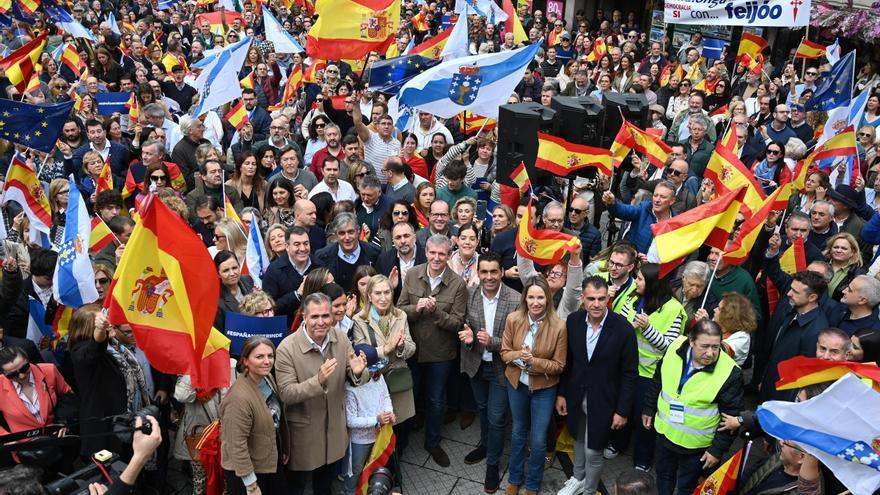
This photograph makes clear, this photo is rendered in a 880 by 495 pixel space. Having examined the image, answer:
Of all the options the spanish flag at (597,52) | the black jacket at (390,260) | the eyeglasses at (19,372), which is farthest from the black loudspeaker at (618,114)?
the spanish flag at (597,52)

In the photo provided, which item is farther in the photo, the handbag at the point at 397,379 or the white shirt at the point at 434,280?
the white shirt at the point at 434,280

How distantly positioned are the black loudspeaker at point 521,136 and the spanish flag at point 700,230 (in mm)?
2178

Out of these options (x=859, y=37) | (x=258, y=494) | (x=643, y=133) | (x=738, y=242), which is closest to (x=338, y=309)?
(x=258, y=494)

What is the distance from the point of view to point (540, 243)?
6.36 meters

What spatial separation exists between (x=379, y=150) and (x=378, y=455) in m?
5.21

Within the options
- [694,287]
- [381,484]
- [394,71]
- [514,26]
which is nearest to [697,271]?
[694,287]

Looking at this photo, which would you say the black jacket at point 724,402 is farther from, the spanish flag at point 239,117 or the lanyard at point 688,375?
the spanish flag at point 239,117

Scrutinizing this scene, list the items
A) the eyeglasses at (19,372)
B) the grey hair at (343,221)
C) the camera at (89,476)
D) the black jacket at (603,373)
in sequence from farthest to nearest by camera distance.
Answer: the grey hair at (343,221) → the black jacket at (603,373) → the eyeglasses at (19,372) → the camera at (89,476)

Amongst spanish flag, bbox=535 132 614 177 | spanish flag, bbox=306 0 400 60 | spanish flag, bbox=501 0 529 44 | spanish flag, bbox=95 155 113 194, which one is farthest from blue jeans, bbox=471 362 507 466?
spanish flag, bbox=501 0 529 44

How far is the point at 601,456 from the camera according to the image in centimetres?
577

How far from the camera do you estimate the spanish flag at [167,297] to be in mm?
4645

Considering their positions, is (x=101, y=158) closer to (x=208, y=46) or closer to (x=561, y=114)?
(x=561, y=114)

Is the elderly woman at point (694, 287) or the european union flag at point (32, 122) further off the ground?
the european union flag at point (32, 122)

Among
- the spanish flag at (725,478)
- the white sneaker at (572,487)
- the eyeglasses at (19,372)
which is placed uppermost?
the eyeglasses at (19,372)
